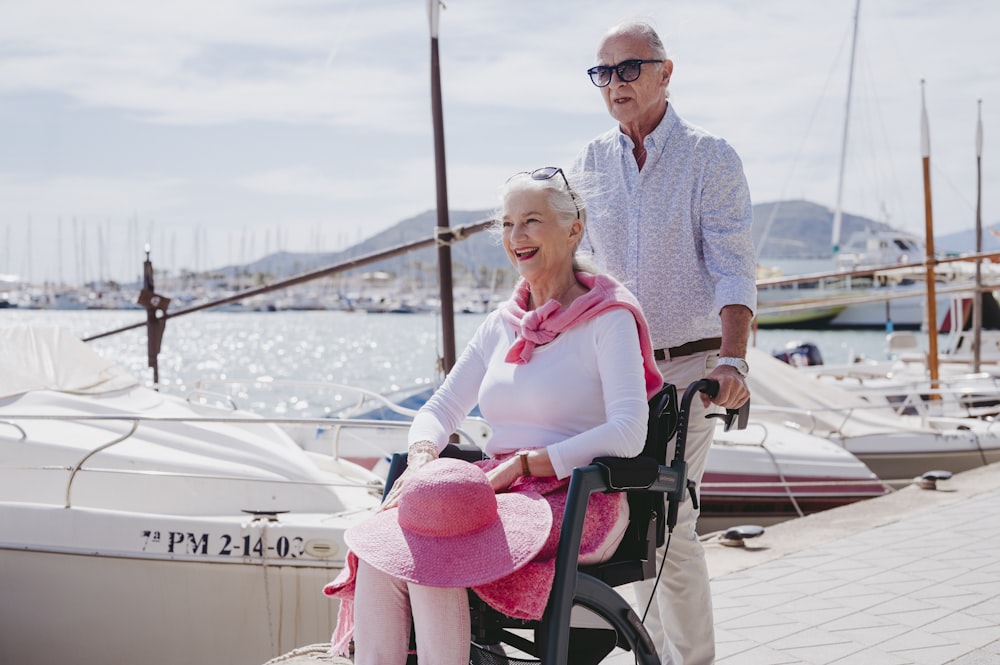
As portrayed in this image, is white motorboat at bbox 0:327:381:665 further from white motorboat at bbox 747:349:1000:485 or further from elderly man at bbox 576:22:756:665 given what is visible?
white motorboat at bbox 747:349:1000:485

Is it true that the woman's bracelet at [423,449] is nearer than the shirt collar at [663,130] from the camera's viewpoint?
Yes

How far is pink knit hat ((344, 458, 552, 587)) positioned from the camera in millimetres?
2225

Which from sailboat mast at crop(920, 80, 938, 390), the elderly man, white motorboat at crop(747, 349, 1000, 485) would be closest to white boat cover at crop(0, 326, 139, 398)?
the elderly man

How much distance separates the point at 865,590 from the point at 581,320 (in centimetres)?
238

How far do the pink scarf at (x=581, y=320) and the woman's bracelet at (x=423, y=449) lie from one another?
0.30 m

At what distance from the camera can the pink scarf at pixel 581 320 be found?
260cm

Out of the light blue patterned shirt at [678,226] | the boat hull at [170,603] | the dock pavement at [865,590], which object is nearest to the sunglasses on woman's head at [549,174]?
the light blue patterned shirt at [678,226]

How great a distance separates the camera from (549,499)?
8.00ft

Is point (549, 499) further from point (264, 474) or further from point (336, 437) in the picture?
point (336, 437)

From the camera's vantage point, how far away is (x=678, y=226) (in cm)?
301

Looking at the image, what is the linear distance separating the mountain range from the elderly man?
22 centimetres

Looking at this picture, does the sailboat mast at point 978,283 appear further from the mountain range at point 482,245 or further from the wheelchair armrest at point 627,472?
the wheelchair armrest at point 627,472

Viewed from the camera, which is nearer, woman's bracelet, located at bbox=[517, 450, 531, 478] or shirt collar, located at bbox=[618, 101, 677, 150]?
woman's bracelet, located at bbox=[517, 450, 531, 478]

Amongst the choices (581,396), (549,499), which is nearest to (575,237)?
(581,396)
